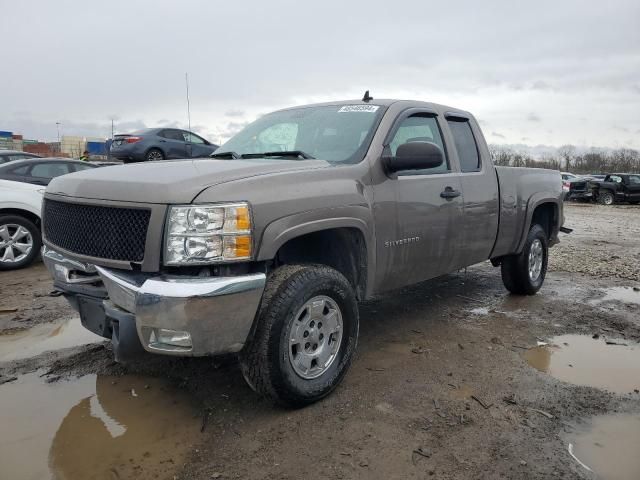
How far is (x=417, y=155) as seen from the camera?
358cm

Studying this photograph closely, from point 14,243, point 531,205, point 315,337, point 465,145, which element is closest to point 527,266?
point 531,205

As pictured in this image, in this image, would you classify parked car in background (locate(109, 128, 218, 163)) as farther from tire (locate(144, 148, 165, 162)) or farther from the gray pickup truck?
the gray pickup truck

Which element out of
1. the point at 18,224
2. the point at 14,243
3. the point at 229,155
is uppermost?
the point at 229,155

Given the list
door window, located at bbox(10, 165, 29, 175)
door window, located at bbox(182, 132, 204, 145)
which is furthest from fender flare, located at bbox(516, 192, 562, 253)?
door window, located at bbox(182, 132, 204, 145)

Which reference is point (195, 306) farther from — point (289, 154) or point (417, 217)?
point (417, 217)

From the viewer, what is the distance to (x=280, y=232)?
2938 millimetres

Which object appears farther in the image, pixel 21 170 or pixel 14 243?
pixel 21 170

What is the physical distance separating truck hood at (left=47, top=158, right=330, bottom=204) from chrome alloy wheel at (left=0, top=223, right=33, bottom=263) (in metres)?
4.41

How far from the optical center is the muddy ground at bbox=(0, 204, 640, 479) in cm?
267

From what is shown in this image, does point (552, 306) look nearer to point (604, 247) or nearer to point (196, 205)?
point (196, 205)

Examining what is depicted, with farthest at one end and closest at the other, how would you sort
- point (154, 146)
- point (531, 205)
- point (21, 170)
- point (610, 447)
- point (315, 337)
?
point (154, 146) < point (21, 170) < point (531, 205) < point (315, 337) < point (610, 447)

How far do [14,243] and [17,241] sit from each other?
62mm

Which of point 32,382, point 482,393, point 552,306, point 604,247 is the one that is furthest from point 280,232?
point 604,247

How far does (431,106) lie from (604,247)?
738 cm
